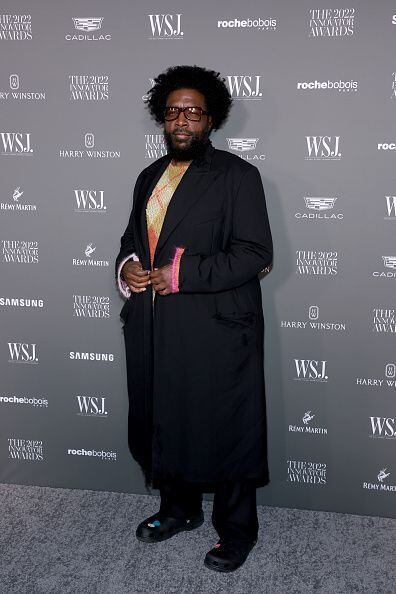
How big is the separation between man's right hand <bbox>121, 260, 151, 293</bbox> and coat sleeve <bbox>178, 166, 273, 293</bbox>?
0.53 ft

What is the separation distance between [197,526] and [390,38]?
6.70ft

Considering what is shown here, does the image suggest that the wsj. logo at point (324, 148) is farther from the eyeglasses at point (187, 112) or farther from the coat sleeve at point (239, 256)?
the eyeglasses at point (187, 112)

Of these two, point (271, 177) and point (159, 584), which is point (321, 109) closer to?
point (271, 177)

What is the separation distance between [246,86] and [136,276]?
868 millimetres

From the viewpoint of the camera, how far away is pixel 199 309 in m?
2.53

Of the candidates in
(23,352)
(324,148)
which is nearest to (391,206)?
(324,148)

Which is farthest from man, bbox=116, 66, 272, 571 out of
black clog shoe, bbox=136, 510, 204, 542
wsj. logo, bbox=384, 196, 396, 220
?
wsj. logo, bbox=384, 196, 396, 220

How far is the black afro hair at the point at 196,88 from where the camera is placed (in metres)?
2.52

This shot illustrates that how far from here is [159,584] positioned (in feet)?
8.36

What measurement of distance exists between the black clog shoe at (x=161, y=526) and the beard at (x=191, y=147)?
142 cm

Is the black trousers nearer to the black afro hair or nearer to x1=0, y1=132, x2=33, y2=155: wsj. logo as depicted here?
the black afro hair

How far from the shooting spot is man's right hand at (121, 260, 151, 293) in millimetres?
2533

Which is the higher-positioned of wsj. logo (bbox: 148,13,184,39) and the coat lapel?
wsj. logo (bbox: 148,13,184,39)

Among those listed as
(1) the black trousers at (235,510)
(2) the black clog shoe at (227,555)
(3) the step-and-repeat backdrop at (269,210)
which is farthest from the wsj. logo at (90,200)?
(2) the black clog shoe at (227,555)
